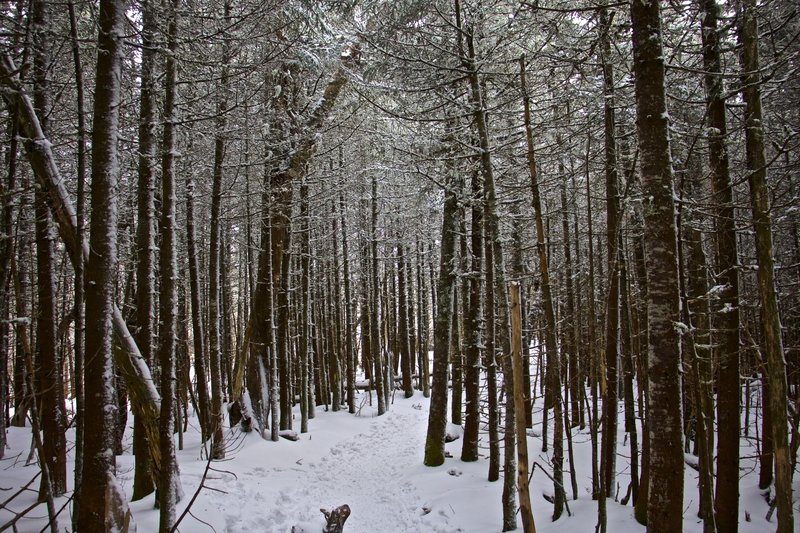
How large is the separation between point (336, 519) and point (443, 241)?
6.23 meters

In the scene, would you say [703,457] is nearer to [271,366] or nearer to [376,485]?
[376,485]

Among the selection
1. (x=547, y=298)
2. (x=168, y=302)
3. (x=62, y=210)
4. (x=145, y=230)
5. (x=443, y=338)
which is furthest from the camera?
(x=443, y=338)

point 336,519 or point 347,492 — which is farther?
point 347,492

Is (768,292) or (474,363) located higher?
(768,292)

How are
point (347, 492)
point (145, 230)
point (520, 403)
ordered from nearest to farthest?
1. point (520, 403)
2. point (145, 230)
3. point (347, 492)

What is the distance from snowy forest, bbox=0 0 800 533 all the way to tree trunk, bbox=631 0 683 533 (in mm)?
20

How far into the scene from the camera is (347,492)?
30.6ft

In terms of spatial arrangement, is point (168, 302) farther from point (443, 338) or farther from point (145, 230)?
point (443, 338)

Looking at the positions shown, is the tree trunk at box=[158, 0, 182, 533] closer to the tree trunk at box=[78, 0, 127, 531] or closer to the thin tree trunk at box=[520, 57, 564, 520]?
the tree trunk at box=[78, 0, 127, 531]

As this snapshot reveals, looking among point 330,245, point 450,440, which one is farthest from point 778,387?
point 330,245

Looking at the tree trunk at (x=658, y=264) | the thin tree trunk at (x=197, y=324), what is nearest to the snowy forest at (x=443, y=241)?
the tree trunk at (x=658, y=264)

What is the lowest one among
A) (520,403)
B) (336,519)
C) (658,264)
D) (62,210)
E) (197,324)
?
(336,519)

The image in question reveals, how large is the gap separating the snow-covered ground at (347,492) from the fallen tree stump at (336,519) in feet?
0.96

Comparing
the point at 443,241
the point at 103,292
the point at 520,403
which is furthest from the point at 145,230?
the point at 443,241
